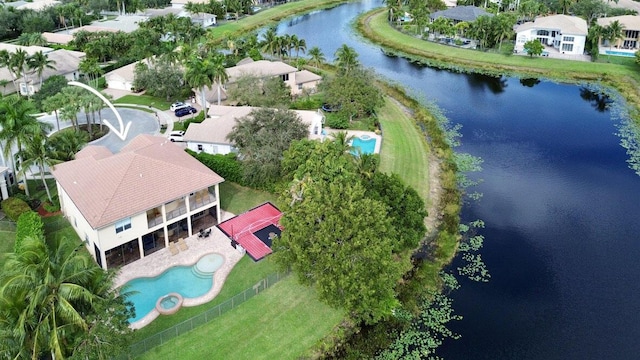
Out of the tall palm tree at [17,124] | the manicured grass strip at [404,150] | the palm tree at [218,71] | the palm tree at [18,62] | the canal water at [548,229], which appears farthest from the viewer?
the palm tree at [18,62]

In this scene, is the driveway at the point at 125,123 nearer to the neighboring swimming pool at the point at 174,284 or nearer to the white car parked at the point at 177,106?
the white car parked at the point at 177,106

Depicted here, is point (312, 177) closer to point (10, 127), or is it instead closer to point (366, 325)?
point (366, 325)

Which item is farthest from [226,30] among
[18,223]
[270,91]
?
[18,223]

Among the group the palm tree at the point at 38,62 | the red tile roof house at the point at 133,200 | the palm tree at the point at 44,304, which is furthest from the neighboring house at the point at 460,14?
the palm tree at the point at 44,304

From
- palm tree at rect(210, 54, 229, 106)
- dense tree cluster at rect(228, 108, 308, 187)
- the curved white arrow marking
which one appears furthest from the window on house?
palm tree at rect(210, 54, 229, 106)

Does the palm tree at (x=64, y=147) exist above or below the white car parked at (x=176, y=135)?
above

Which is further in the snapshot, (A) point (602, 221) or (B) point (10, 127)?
(A) point (602, 221)
